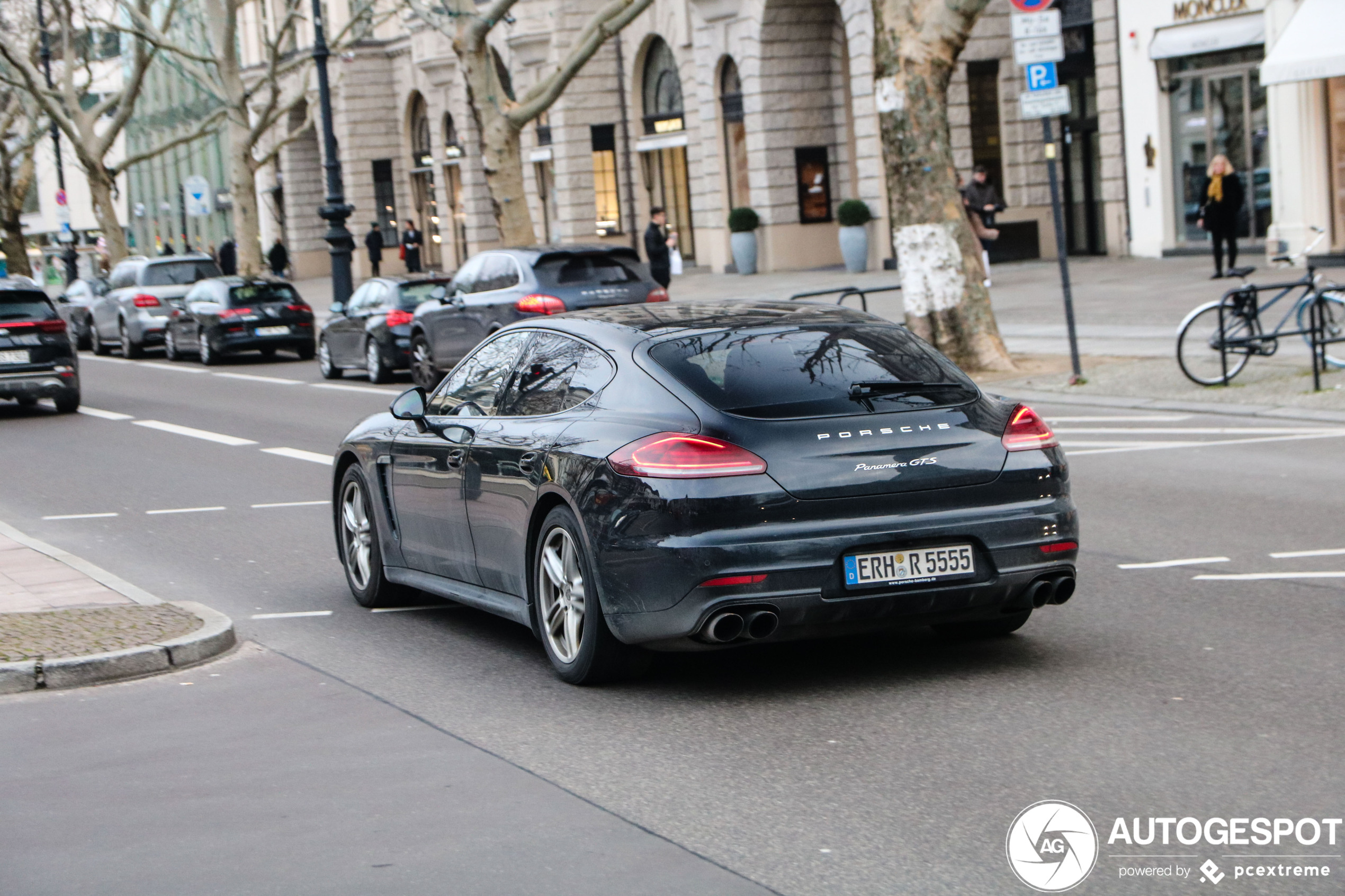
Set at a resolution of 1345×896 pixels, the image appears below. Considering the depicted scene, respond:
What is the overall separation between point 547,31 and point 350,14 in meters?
13.0

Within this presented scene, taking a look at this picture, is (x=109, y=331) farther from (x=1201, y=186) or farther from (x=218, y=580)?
(x=218, y=580)

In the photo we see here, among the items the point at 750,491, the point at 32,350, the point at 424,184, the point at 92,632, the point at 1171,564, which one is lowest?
the point at 1171,564

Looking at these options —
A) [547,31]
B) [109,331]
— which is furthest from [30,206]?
[109,331]

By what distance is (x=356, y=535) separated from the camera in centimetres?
888

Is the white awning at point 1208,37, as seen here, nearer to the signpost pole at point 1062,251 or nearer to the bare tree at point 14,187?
the signpost pole at point 1062,251

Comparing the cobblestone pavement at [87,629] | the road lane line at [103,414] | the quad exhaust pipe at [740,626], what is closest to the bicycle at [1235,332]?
the cobblestone pavement at [87,629]

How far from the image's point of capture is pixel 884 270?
35.1 meters

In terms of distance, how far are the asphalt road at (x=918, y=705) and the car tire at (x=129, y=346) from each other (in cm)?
2193

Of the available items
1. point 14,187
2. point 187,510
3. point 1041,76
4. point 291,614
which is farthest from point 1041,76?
point 14,187

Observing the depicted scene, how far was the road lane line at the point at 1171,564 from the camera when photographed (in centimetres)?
862

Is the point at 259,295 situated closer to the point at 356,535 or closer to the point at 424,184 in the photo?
the point at 356,535

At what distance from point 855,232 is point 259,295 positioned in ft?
38.6

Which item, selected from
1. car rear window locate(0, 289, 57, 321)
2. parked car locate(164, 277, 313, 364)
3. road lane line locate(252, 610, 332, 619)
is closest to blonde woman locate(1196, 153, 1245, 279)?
parked car locate(164, 277, 313, 364)

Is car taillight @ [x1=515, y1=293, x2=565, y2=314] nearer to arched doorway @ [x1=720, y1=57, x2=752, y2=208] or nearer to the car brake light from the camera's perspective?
the car brake light
